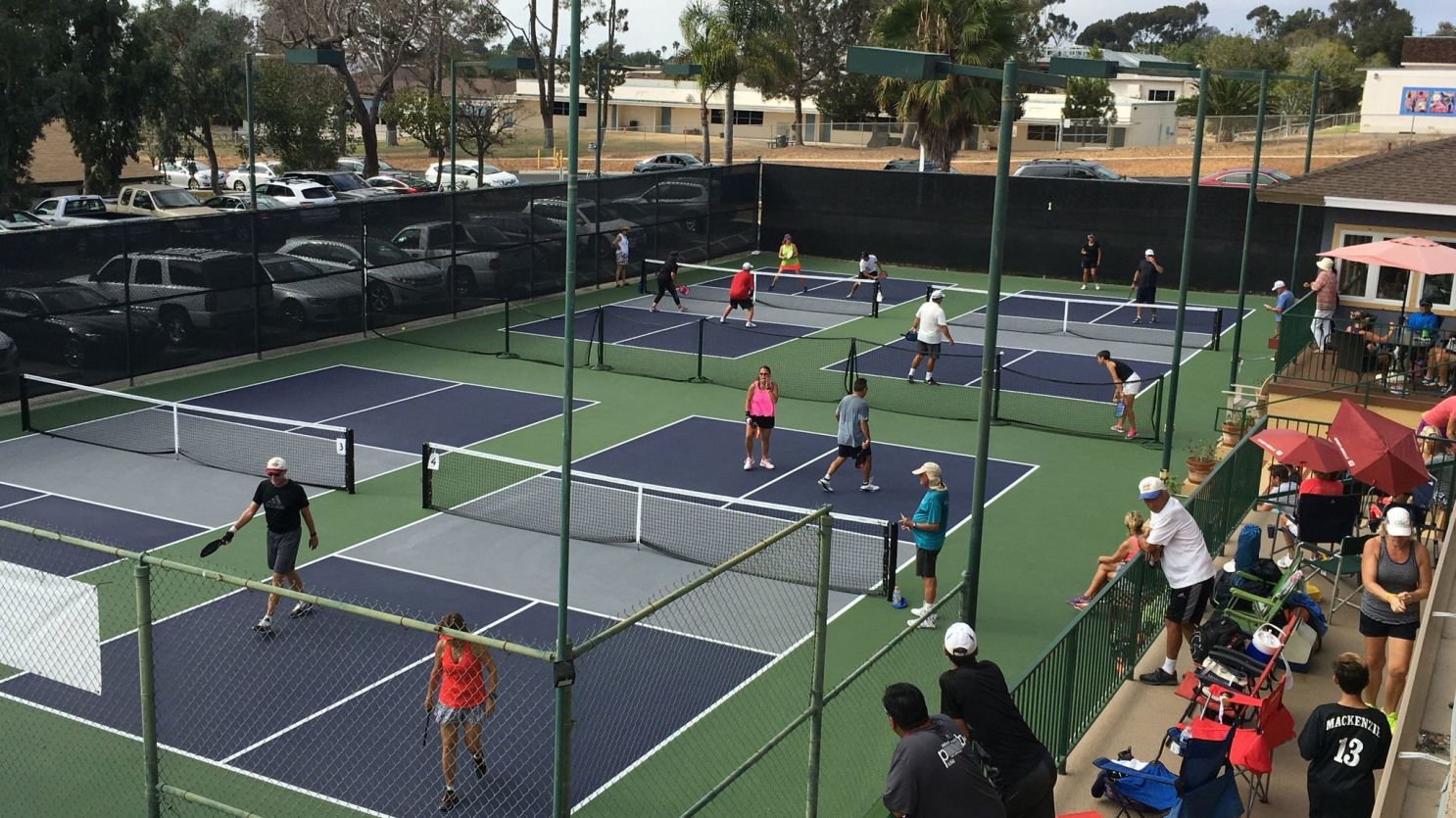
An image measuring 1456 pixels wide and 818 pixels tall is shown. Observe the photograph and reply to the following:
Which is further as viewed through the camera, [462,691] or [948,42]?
[948,42]

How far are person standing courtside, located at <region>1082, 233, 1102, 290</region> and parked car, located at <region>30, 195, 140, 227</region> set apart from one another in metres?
26.5

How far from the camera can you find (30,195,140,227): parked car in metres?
41.5

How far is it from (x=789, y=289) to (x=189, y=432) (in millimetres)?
17932

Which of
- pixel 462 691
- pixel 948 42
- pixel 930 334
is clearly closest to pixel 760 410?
pixel 930 334

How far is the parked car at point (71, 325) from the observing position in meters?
22.4

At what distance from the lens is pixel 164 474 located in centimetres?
1917

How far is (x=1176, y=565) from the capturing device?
12281mm

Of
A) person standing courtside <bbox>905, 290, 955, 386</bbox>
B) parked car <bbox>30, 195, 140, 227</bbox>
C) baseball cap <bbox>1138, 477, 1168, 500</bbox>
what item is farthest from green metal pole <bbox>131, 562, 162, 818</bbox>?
parked car <bbox>30, 195, 140, 227</bbox>

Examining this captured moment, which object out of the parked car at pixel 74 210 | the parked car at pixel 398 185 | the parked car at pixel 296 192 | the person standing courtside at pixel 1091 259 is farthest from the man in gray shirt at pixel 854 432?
the parked car at pixel 398 185

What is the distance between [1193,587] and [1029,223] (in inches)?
1080

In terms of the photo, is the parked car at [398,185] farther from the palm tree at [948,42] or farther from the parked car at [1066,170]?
the parked car at [1066,170]

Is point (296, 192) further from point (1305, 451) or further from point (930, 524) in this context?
point (1305, 451)

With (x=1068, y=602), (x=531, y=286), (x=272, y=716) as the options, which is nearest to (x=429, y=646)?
(x=272, y=716)

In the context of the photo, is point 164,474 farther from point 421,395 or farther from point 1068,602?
point 1068,602
